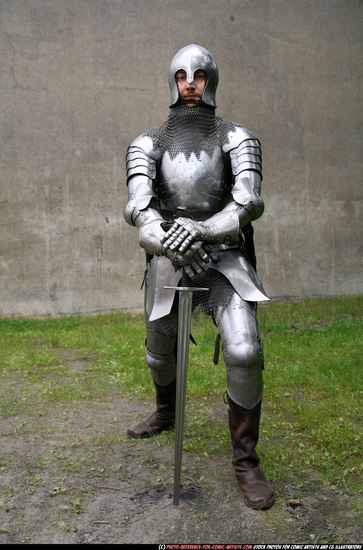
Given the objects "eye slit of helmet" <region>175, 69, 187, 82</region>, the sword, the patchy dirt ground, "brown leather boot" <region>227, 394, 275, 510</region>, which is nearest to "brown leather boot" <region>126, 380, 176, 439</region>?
the patchy dirt ground

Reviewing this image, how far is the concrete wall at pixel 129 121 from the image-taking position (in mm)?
6094

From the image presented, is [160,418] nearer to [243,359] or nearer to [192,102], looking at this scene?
[243,359]

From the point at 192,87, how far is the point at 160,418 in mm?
1889

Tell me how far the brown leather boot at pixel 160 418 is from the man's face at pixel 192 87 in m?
1.61

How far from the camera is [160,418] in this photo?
3.03 meters

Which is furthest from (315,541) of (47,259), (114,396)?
(47,259)

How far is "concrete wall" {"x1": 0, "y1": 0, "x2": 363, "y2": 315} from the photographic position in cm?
609

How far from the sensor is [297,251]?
6875 millimetres

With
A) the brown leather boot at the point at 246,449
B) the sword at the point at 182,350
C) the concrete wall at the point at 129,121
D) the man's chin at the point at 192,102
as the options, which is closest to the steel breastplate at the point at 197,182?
the man's chin at the point at 192,102

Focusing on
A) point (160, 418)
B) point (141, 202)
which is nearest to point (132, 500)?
point (160, 418)

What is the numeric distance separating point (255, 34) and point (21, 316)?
Result: 15.3 feet

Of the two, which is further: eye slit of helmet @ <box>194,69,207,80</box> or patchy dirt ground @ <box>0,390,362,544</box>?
eye slit of helmet @ <box>194,69,207,80</box>

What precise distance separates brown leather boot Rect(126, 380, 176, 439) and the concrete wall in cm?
353

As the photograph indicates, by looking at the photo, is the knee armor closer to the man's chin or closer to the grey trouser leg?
the grey trouser leg
